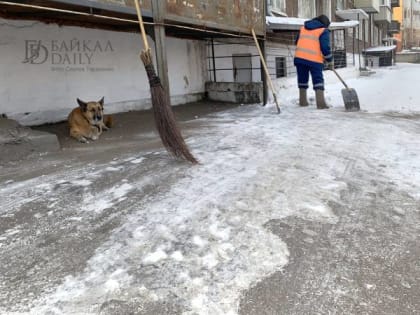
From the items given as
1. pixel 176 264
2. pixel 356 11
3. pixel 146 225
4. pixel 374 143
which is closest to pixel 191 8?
pixel 374 143

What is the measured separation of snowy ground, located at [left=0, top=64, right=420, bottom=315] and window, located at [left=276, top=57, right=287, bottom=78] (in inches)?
394

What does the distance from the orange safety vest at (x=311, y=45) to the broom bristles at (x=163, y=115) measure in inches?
212

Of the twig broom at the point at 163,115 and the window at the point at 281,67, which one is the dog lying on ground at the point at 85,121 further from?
the window at the point at 281,67

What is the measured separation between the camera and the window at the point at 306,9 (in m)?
18.1

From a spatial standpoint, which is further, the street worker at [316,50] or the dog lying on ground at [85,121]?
the street worker at [316,50]

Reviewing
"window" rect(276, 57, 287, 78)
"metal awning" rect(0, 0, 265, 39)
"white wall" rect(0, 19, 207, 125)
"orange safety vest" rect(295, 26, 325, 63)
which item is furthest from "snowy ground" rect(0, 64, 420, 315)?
"window" rect(276, 57, 287, 78)

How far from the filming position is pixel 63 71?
783cm

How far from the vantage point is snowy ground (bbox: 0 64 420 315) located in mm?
2355

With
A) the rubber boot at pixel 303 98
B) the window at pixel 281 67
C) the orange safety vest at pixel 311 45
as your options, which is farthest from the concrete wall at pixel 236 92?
the window at pixel 281 67

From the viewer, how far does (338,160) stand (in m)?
4.98

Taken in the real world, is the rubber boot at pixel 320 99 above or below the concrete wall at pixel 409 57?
below

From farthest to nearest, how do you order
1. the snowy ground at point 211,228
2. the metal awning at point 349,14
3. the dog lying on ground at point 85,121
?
the metal awning at point 349,14 < the dog lying on ground at point 85,121 < the snowy ground at point 211,228

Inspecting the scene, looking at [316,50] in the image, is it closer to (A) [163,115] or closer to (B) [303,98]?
(B) [303,98]

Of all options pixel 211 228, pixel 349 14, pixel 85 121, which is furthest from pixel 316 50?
pixel 349 14
